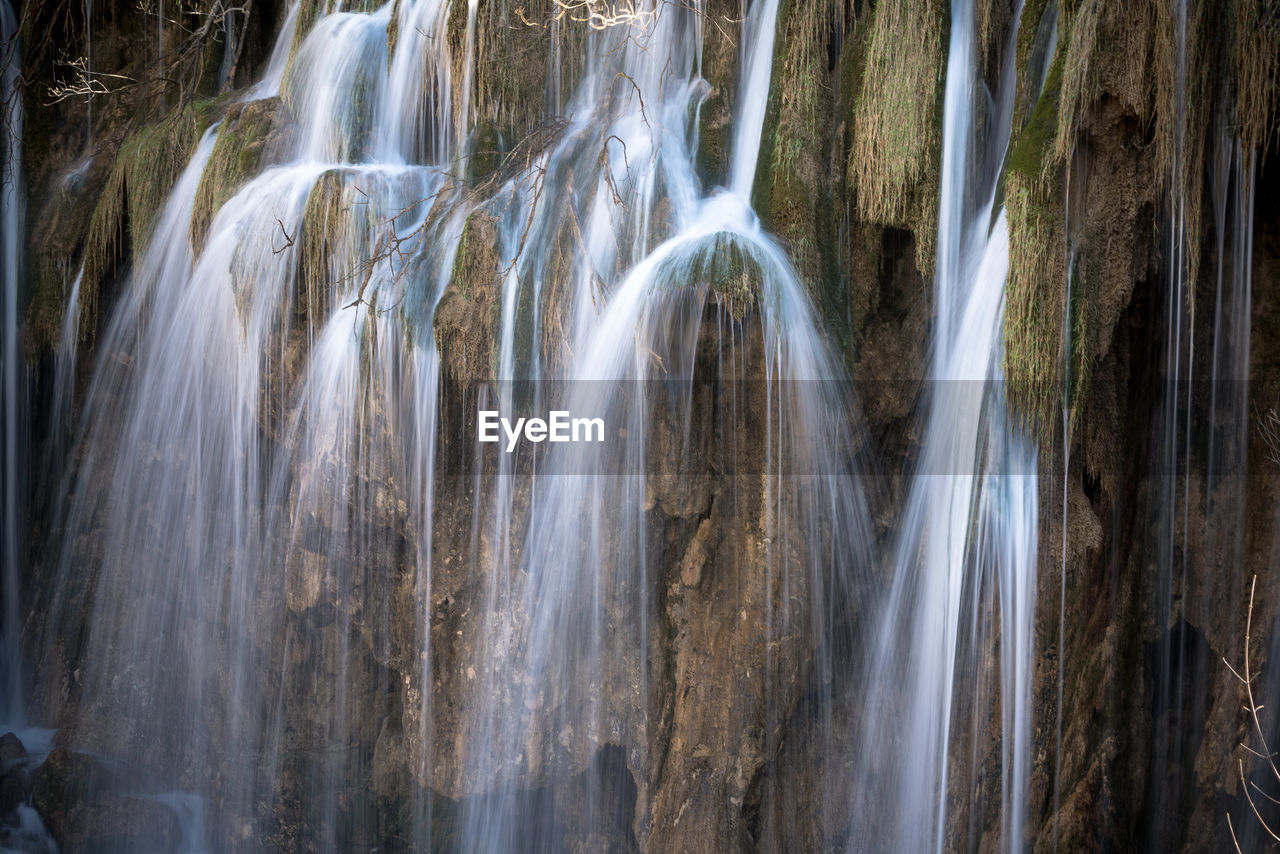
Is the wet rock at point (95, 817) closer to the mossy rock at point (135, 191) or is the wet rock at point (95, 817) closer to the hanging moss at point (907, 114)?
the mossy rock at point (135, 191)

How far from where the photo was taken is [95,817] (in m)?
6.99

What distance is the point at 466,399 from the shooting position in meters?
6.02

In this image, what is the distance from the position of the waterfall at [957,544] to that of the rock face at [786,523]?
3.7 inches

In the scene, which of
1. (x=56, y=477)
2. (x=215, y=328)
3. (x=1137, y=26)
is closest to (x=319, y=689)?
(x=215, y=328)

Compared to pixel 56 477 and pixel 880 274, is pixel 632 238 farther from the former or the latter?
pixel 56 477

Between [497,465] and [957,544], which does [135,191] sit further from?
[957,544]

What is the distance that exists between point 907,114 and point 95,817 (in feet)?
21.7

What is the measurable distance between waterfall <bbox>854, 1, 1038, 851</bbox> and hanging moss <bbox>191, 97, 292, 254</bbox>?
435cm

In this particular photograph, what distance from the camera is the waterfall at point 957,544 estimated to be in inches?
187

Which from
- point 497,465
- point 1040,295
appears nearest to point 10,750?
point 497,465

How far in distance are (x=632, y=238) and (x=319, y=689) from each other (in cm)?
350

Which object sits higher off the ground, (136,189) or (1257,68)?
(136,189)

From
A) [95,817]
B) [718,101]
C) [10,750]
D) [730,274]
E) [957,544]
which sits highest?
[718,101]

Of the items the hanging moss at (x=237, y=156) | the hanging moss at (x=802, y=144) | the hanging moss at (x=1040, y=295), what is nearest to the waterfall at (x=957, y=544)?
the hanging moss at (x=1040, y=295)
